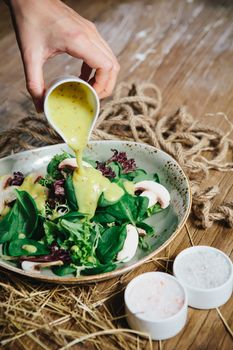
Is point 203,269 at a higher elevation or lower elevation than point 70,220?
higher

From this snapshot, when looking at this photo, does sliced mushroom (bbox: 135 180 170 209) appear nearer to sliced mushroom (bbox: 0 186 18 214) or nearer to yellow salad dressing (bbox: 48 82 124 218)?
yellow salad dressing (bbox: 48 82 124 218)

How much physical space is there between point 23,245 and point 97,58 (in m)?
0.69

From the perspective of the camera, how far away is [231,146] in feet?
7.70

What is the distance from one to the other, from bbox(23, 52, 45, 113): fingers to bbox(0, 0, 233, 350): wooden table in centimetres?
70

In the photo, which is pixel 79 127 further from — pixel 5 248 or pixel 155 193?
pixel 5 248

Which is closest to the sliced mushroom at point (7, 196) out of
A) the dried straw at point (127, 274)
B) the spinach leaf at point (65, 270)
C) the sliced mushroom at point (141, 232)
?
the dried straw at point (127, 274)

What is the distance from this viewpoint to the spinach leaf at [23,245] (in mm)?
1686

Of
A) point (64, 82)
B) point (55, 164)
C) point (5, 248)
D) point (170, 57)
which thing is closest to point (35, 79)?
point (64, 82)

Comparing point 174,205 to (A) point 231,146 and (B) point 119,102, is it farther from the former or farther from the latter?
(B) point 119,102

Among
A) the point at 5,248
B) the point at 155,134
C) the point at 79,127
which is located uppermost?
the point at 79,127

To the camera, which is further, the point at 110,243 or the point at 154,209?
the point at 154,209

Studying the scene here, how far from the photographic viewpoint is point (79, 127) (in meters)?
1.76

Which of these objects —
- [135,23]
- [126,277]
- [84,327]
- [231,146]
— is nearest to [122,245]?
[126,277]

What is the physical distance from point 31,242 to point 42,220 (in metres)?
0.09
